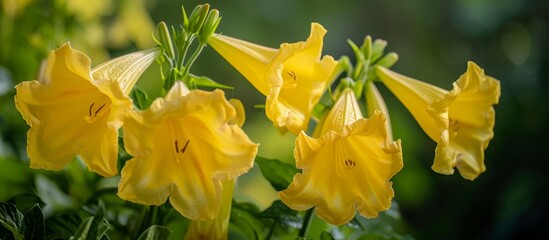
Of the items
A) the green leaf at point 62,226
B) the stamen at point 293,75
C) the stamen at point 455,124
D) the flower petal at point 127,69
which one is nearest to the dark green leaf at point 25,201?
the green leaf at point 62,226

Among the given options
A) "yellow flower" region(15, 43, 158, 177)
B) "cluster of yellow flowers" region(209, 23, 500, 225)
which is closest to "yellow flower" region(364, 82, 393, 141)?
"cluster of yellow flowers" region(209, 23, 500, 225)

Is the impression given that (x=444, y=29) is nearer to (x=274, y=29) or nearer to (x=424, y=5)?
(x=424, y=5)

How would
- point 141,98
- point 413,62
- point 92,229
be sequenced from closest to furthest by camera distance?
point 92,229 < point 141,98 < point 413,62

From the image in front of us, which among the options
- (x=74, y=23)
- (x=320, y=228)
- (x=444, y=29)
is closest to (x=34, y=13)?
(x=74, y=23)

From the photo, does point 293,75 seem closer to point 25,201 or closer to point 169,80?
point 169,80

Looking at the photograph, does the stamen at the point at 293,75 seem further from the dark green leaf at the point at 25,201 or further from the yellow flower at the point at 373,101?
the dark green leaf at the point at 25,201

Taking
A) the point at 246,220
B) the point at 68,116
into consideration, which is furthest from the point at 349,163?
the point at 68,116

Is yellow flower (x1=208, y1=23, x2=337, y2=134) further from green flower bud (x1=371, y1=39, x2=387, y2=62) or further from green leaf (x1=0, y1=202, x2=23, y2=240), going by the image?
green leaf (x1=0, y1=202, x2=23, y2=240)
